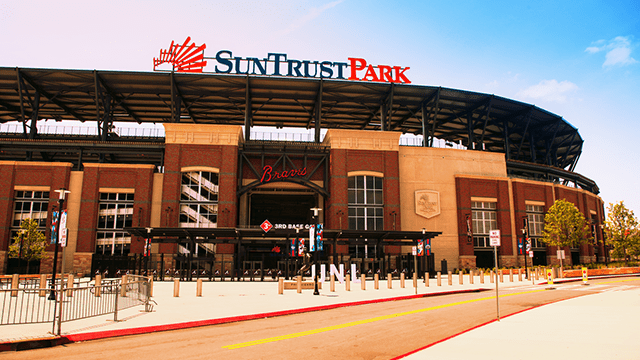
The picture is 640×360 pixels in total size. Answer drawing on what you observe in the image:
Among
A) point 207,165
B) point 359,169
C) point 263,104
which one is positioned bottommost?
point 207,165

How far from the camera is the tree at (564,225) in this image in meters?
54.2

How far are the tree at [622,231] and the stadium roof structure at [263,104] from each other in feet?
34.7

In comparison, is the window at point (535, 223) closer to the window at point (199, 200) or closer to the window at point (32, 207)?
the window at point (199, 200)

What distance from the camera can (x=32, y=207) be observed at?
50438mm

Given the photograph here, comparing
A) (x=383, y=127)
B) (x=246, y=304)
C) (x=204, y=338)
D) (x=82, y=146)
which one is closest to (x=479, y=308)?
(x=246, y=304)

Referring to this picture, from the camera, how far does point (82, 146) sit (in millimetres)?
53094

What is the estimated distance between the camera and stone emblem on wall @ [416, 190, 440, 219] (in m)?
54.1

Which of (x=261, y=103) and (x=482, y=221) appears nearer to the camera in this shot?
(x=482, y=221)

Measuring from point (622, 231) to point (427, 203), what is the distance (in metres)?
28.3

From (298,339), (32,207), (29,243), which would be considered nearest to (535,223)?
(298,339)

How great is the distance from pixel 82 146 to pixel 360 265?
35.9 metres

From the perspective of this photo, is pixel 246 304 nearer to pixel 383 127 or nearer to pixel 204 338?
pixel 204 338

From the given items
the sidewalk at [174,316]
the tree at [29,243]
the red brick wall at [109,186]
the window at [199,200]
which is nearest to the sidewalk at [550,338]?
the sidewalk at [174,316]

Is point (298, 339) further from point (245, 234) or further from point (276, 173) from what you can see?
point (276, 173)
